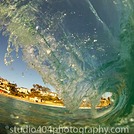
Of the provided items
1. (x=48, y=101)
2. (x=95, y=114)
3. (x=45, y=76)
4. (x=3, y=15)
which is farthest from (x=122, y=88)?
(x=48, y=101)

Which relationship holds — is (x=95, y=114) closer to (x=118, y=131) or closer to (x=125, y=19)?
(x=118, y=131)

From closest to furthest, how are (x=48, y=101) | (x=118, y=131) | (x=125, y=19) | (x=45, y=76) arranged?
(x=118, y=131), (x=125, y=19), (x=45, y=76), (x=48, y=101)

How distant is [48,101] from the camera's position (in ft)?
119

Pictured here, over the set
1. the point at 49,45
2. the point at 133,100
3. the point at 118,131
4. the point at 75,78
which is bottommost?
the point at 118,131

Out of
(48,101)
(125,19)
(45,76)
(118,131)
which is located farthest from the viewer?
(48,101)

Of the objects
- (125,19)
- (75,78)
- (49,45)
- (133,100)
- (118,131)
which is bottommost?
(118,131)

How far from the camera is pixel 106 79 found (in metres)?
11.3

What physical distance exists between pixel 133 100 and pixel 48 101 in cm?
2523

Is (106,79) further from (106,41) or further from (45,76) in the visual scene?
(45,76)

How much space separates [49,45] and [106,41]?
196 centimetres

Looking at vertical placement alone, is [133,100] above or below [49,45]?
below

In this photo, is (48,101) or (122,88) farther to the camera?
(48,101)

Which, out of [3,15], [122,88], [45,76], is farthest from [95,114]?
[3,15]

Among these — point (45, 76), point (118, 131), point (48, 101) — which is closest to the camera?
point (118, 131)
